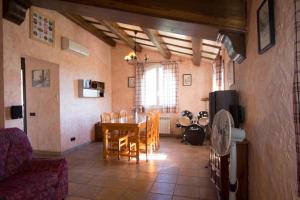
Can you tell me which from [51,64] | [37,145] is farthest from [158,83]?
[37,145]

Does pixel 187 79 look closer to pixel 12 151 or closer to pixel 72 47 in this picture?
pixel 72 47

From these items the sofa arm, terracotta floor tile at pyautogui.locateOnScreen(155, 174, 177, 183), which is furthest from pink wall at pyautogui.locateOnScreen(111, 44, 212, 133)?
the sofa arm

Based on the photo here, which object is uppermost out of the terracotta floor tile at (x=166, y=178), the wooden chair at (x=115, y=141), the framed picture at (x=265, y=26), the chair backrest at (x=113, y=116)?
the framed picture at (x=265, y=26)

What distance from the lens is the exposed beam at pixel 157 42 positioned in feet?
13.9

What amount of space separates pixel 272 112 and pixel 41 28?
4.22 metres

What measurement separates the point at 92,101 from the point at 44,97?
1.47m

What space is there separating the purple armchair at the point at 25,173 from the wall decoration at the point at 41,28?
2.17 meters

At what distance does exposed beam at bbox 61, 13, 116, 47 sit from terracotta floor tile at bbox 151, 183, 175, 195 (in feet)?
13.7

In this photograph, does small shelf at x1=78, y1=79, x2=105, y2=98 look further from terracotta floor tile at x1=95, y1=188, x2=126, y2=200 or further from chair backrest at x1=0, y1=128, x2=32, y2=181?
terracotta floor tile at x1=95, y1=188, x2=126, y2=200

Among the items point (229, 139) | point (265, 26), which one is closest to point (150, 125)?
point (229, 139)

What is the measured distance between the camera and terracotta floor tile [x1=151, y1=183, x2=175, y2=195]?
8.91 ft

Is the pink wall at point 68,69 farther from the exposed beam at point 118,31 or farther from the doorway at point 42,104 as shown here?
the exposed beam at point 118,31

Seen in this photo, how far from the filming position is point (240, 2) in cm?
222

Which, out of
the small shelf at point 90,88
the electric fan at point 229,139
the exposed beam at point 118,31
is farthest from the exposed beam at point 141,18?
the small shelf at point 90,88
